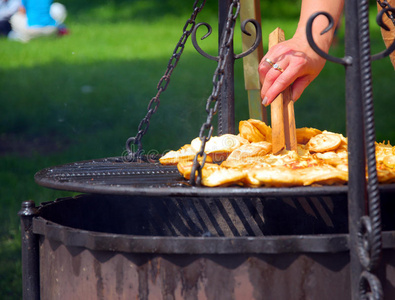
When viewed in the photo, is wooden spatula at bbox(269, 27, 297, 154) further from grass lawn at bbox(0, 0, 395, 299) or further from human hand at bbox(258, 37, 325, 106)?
grass lawn at bbox(0, 0, 395, 299)

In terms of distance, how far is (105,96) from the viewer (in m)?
9.25

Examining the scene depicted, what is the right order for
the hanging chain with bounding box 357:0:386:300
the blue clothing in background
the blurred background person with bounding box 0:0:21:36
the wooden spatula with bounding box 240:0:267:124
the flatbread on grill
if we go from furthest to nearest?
the blurred background person with bounding box 0:0:21:36 < the blue clothing in background < the wooden spatula with bounding box 240:0:267:124 < the flatbread on grill < the hanging chain with bounding box 357:0:386:300

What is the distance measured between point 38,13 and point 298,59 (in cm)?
1100

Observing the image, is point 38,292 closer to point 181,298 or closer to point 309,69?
point 181,298

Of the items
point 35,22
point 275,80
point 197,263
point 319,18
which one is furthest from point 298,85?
point 35,22

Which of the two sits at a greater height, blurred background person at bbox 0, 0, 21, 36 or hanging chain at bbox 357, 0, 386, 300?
blurred background person at bbox 0, 0, 21, 36

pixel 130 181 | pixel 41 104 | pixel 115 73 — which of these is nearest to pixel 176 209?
pixel 130 181

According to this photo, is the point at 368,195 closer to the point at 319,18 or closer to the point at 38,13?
the point at 319,18

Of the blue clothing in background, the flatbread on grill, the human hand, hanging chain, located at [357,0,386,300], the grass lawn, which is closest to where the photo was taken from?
hanging chain, located at [357,0,386,300]

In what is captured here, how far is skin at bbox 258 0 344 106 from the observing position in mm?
2289

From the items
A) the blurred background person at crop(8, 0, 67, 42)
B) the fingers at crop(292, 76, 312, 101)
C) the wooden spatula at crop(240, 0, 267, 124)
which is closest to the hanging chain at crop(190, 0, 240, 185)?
the fingers at crop(292, 76, 312, 101)

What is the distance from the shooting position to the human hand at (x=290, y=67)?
90.0 inches

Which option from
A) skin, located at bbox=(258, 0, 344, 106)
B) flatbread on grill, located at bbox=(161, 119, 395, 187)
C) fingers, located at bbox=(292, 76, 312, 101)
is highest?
skin, located at bbox=(258, 0, 344, 106)

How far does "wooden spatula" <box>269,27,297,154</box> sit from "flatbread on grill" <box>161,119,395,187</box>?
0.04 m
